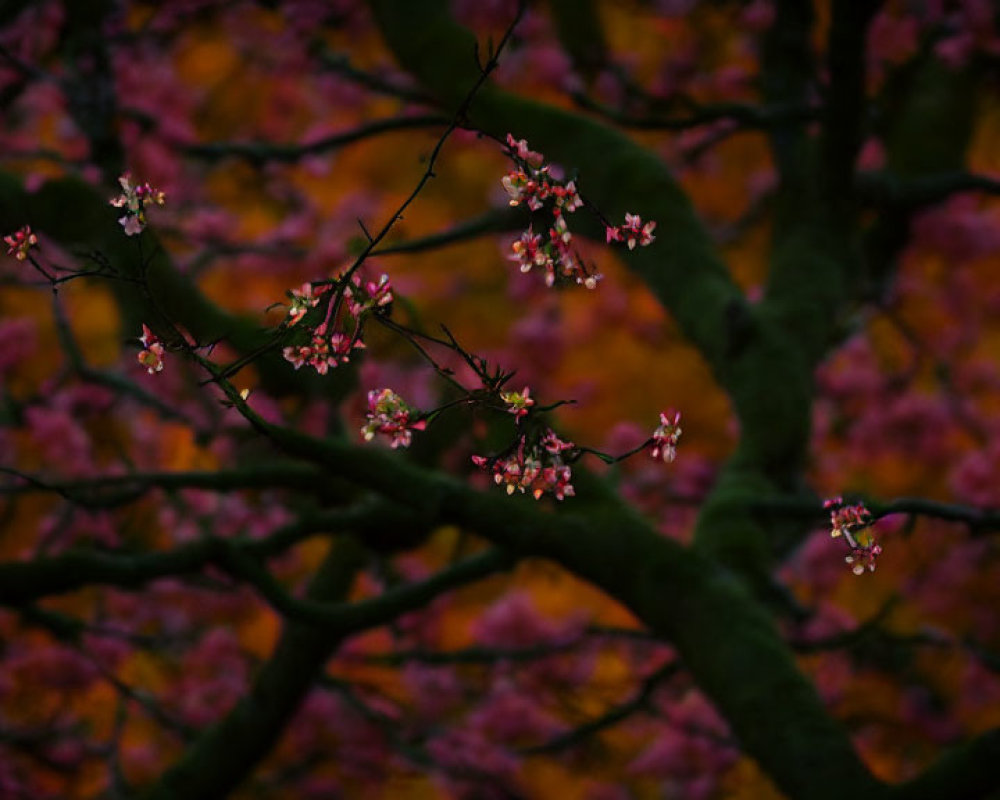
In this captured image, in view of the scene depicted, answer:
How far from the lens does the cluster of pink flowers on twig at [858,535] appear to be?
2922 mm

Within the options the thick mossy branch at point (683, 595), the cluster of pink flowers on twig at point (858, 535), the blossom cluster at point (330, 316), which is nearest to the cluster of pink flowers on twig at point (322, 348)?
the blossom cluster at point (330, 316)

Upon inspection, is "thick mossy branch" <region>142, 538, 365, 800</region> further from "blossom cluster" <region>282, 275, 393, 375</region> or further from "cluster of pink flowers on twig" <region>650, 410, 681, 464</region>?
"cluster of pink flowers on twig" <region>650, 410, 681, 464</region>

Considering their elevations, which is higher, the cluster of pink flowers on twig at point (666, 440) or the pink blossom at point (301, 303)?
the pink blossom at point (301, 303)

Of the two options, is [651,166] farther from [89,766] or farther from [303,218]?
[89,766]

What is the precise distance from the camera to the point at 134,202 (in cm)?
278

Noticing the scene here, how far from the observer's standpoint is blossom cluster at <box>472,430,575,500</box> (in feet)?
9.02

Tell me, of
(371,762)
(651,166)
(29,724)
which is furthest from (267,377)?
(29,724)

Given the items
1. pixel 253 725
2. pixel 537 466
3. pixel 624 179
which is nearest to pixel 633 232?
pixel 537 466

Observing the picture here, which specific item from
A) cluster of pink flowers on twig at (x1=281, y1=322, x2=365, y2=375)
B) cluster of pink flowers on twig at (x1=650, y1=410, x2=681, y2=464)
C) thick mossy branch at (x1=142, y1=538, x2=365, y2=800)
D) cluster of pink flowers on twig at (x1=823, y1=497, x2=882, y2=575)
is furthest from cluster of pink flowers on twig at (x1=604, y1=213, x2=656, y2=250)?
thick mossy branch at (x1=142, y1=538, x2=365, y2=800)

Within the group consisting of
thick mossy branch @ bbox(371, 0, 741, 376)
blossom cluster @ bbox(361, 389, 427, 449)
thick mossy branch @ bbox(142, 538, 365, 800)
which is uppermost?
thick mossy branch @ bbox(371, 0, 741, 376)

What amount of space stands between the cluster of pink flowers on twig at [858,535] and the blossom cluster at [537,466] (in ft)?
2.21

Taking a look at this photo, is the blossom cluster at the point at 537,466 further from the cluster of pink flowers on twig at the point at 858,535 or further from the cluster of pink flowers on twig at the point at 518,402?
the cluster of pink flowers on twig at the point at 858,535

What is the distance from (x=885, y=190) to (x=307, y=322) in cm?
473

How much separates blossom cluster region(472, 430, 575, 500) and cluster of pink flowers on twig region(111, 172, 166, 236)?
0.93 metres
